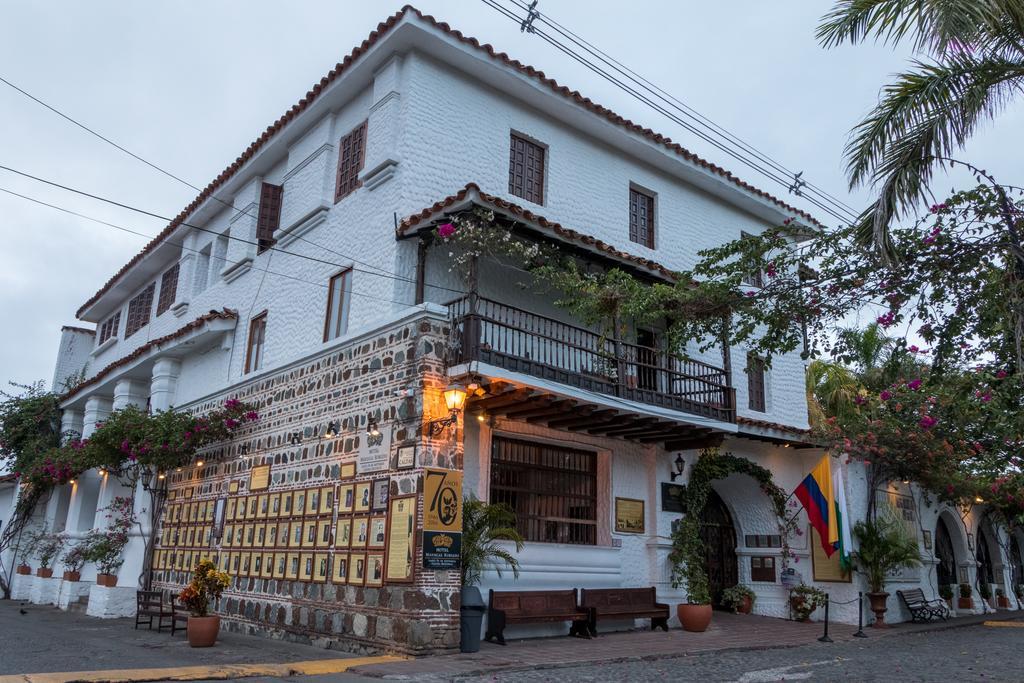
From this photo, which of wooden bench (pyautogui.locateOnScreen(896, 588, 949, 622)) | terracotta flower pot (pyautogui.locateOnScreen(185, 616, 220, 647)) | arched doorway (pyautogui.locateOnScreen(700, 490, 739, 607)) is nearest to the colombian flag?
arched doorway (pyautogui.locateOnScreen(700, 490, 739, 607))

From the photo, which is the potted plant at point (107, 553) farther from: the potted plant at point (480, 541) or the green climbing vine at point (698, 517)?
the green climbing vine at point (698, 517)

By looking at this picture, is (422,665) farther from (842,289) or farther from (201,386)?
(201,386)

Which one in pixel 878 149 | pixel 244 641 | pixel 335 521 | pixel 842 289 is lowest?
pixel 244 641

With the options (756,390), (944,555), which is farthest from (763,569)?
(944,555)

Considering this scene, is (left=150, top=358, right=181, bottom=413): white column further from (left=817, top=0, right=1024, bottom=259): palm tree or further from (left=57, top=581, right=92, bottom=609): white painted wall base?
(left=817, top=0, right=1024, bottom=259): palm tree

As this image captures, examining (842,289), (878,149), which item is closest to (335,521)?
(842,289)

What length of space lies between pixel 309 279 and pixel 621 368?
18.3 feet

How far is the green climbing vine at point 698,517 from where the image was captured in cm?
1295

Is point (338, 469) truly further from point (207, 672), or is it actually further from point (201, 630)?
point (207, 672)

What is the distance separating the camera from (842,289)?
295 inches

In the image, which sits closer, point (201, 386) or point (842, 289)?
point (842, 289)

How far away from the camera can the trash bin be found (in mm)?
9523

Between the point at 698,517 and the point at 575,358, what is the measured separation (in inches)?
153

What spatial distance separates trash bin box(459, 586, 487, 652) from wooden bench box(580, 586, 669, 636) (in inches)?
86.7
